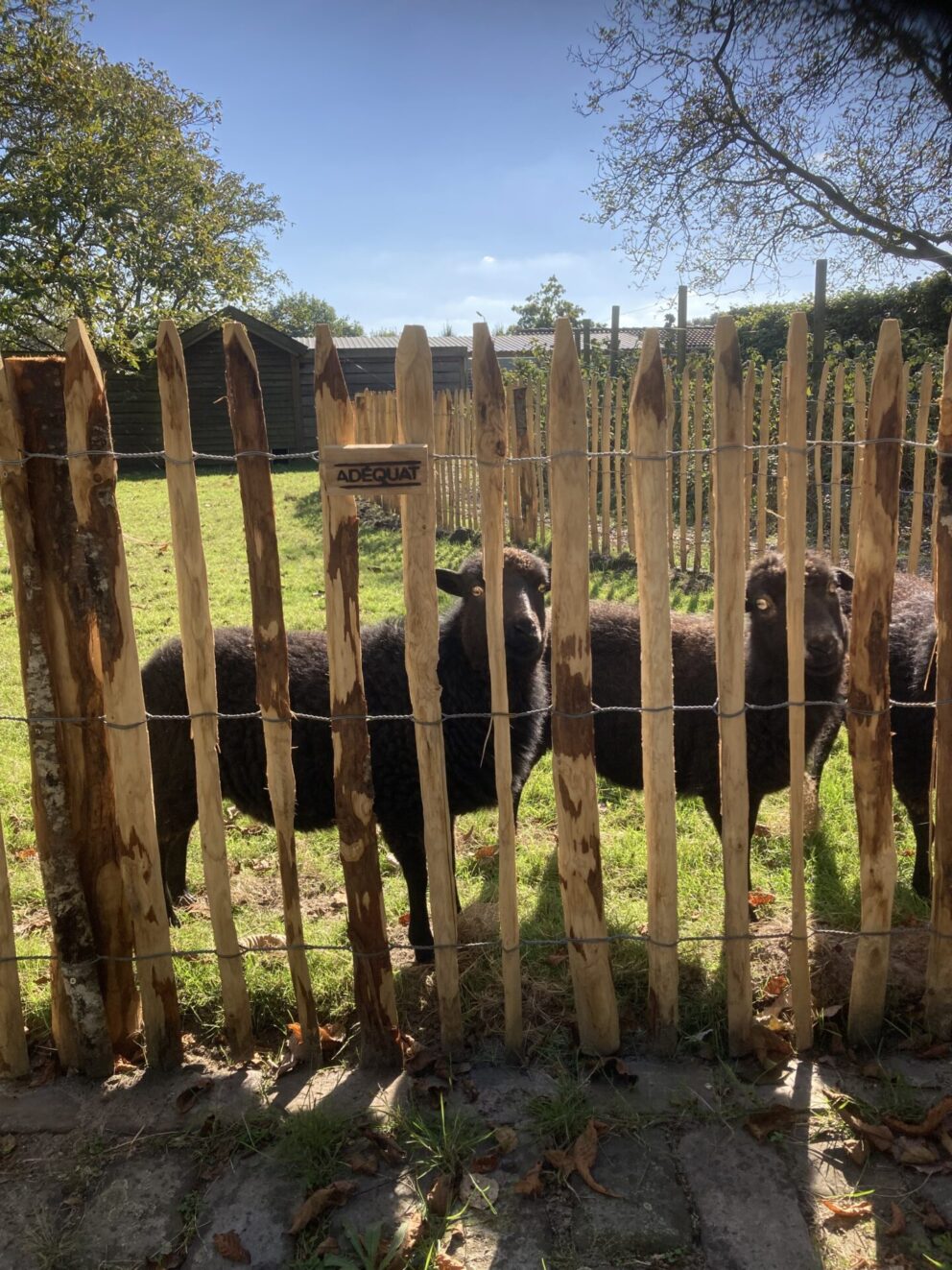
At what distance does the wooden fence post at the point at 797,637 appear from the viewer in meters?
2.79

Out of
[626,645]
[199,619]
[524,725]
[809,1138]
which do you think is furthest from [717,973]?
[199,619]

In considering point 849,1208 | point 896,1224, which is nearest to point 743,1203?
point 849,1208

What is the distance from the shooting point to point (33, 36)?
18.5 m

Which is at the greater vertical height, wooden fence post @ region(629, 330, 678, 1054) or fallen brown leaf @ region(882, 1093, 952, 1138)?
wooden fence post @ region(629, 330, 678, 1054)

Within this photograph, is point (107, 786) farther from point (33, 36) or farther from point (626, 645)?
point (33, 36)

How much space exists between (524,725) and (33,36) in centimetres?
2201

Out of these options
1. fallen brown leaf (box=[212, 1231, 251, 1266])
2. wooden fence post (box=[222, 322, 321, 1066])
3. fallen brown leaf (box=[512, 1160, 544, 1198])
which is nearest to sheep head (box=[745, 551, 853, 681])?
wooden fence post (box=[222, 322, 321, 1066])

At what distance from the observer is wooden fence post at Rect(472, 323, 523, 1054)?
2787 millimetres

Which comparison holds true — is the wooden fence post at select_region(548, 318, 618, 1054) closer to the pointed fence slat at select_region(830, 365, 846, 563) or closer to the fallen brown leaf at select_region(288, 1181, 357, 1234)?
the fallen brown leaf at select_region(288, 1181, 357, 1234)

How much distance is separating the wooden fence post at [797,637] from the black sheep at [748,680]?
906mm

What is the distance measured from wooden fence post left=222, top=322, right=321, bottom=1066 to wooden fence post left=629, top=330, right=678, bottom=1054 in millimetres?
1223

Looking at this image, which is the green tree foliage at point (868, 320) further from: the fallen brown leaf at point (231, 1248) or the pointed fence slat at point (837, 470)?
the fallen brown leaf at point (231, 1248)

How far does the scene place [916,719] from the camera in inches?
165

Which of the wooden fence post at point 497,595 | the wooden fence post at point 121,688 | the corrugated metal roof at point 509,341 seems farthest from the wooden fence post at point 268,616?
the corrugated metal roof at point 509,341
